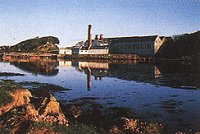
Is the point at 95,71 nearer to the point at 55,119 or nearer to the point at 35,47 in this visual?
the point at 55,119

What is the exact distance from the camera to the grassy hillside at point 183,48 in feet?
322

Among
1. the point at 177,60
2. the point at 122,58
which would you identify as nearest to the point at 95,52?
the point at 122,58

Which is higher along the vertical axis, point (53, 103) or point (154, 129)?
point (53, 103)

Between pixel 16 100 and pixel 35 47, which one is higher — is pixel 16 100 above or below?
below

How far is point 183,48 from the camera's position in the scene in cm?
10031

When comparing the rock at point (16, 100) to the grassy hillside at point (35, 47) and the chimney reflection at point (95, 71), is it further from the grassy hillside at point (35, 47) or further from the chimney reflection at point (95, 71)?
the grassy hillside at point (35, 47)

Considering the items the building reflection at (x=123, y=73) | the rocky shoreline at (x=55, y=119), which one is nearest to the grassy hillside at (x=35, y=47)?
the building reflection at (x=123, y=73)

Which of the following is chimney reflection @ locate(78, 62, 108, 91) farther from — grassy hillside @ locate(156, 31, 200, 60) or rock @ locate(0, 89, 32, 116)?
grassy hillside @ locate(156, 31, 200, 60)

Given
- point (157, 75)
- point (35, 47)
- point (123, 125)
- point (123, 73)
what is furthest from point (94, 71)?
point (35, 47)

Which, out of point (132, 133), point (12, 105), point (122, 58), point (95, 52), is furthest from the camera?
point (95, 52)

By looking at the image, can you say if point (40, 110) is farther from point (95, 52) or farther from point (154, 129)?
point (95, 52)

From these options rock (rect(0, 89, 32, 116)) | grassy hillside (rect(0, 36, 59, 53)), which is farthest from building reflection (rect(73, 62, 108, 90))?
grassy hillside (rect(0, 36, 59, 53))

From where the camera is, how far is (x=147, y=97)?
94.2 ft

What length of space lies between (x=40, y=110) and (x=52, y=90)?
1755 centimetres
